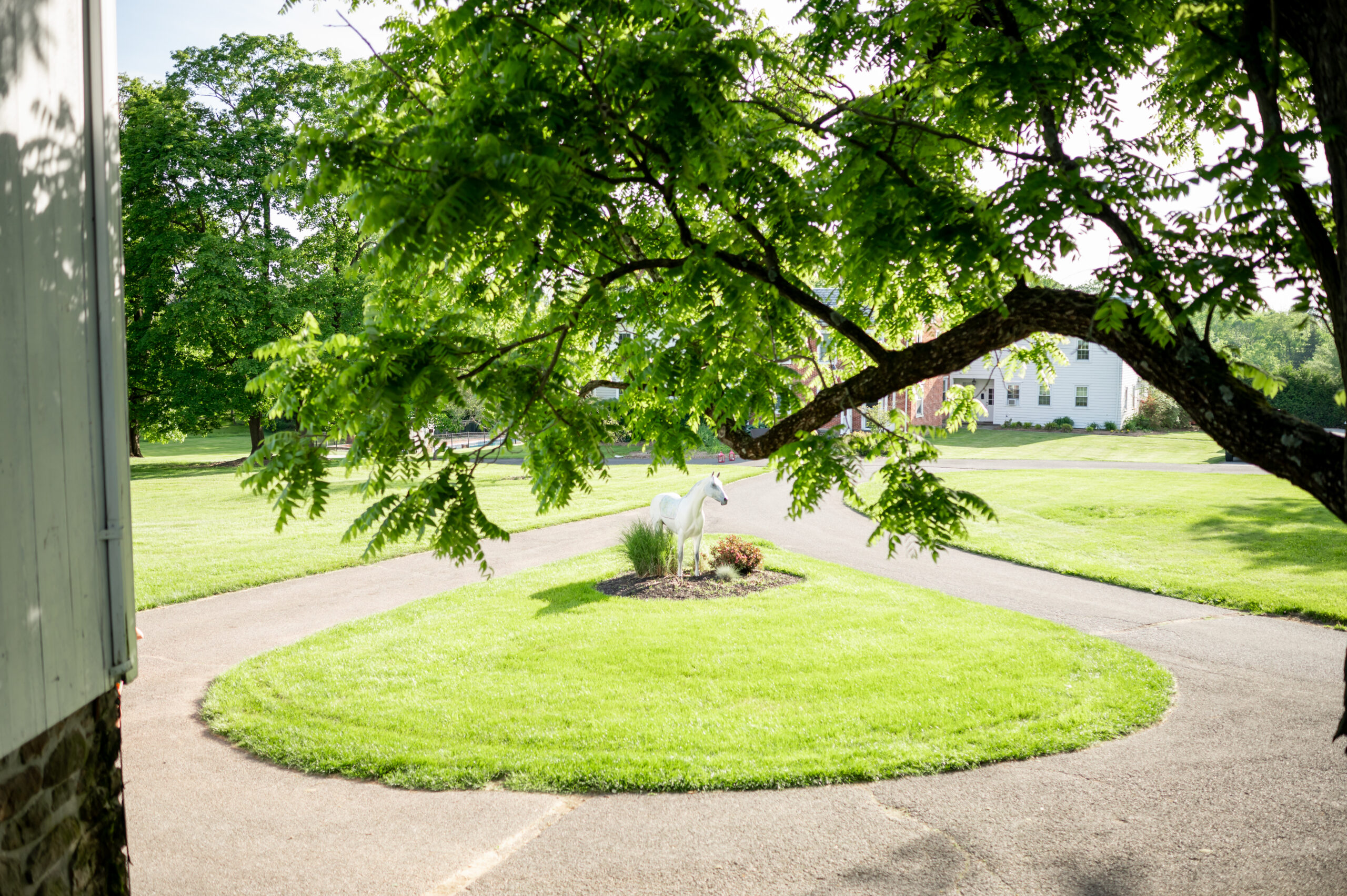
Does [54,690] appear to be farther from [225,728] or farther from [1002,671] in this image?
[1002,671]

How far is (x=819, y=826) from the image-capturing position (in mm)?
6465

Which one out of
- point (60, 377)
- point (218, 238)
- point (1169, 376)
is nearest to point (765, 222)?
point (1169, 376)

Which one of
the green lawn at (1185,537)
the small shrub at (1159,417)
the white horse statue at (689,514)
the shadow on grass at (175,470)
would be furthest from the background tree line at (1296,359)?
the shadow on grass at (175,470)

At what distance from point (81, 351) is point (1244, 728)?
10168 mm

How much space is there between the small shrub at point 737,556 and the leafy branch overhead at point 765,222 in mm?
9344

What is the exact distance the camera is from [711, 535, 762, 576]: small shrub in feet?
51.0

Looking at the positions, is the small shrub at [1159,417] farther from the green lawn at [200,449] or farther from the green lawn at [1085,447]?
the green lawn at [200,449]

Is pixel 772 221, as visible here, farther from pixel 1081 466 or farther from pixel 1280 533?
pixel 1081 466

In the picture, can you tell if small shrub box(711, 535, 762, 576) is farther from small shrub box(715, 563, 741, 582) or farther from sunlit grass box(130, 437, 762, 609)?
sunlit grass box(130, 437, 762, 609)

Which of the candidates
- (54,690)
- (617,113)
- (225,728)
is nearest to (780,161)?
(617,113)

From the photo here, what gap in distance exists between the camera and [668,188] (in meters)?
5.01

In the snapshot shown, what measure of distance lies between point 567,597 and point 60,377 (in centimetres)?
1107

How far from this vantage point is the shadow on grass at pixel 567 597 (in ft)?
44.2

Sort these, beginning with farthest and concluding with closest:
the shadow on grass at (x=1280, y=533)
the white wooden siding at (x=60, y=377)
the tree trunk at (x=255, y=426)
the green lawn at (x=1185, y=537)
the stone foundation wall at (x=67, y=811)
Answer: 1. the tree trunk at (x=255, y=426)
2. the shadow on grass at (x=1280, y=533)
3. the green lawn at (x=1185, y=537)
4. the stone foundation wall at (x=67, y=811)
5. the white wooden siding at (x=60, y=377)
